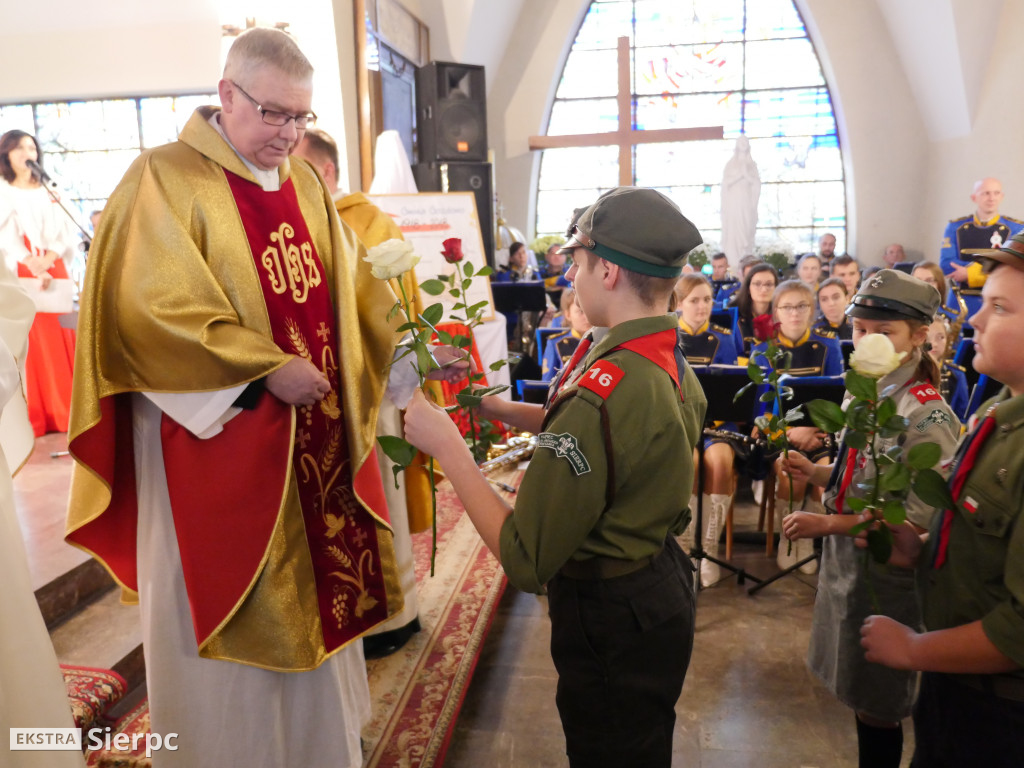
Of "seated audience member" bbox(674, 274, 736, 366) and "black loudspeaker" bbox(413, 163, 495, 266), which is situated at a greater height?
"black loudspeaker" bbox(413, 163, 495, 266)

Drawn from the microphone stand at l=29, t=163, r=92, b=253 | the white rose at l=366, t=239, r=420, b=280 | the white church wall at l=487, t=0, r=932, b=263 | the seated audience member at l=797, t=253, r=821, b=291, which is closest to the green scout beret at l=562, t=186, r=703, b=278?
the white rose at l=366, t=239, r=420, b=280

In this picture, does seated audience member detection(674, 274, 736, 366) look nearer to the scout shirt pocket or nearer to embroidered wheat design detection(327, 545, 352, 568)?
embroidered wheat design detection(327, 545, 352, 568)

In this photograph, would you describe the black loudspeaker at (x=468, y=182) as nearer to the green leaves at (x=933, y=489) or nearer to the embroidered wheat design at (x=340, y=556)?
the embroidered wheat design at (x=340, y=556)

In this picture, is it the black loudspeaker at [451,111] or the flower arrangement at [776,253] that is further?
the flower arrangement at [776,253]

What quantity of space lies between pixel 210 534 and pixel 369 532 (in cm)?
46

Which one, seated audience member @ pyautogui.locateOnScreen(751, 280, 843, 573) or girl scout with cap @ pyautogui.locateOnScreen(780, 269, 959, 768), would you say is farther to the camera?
seated audience member @ pyautogui.locateOnScreen(751, 280, 843, 573)

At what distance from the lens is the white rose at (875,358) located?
1.41m

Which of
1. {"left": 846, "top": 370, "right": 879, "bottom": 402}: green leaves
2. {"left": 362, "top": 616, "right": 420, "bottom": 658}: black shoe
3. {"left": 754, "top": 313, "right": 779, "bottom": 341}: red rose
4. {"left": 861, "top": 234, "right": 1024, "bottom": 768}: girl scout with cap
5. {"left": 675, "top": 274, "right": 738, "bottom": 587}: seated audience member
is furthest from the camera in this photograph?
{"left": 675, "top": 274, "right": 738, "bottom": 587}: seated audience member

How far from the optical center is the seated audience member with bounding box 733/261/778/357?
566cm

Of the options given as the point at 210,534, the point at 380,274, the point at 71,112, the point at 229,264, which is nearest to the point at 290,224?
the point at 229,264

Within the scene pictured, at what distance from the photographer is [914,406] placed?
6.81ft

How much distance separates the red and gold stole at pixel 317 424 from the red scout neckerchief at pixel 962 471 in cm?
137

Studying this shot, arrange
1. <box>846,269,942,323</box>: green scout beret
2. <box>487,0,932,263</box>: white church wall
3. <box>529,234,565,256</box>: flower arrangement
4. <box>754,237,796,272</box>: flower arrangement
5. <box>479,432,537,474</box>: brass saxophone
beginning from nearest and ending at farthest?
<box>846,269,942,323</box>: green scout beret → <box>479,432,537,474</box>: brass saxophone → <box>754,237,796,272</box>: flower arrangement → <box>529,234,565,256</box>: flower arrangement → <box>487,0,932,263</box>: white church wall

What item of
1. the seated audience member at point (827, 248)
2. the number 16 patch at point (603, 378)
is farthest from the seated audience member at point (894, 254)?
the number 16 patch at point (603, 378)
